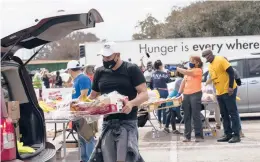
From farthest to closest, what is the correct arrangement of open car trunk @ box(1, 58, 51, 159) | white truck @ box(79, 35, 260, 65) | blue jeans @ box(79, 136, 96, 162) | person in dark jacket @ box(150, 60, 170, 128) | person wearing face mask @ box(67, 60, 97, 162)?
white truck @ box(79, 35, 260, 65), person in dark jacket @ box(150, 60, 170, 128), blue jeans @ box(79, 136, 96, 162), person wearing face mask @ box(67, 60, 97, 162), open car trunk @ box(1, 58, 51, 159)

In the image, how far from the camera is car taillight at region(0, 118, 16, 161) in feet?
15.1

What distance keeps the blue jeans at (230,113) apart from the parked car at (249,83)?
307 centimetres

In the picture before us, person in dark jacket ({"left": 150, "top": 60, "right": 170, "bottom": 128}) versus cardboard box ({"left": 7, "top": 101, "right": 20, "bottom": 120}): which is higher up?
cardboard box ({"left": 7, "top": 101, "right": 20, "bottom": 120})

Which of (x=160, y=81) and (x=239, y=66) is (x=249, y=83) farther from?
(x=160, y=81)

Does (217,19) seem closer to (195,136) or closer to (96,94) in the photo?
(195,136)

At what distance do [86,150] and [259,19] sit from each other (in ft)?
130

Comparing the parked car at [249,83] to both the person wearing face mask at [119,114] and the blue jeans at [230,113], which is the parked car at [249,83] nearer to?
the blue jeans at [230,113]

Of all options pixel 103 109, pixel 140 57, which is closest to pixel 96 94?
pixel 103 109

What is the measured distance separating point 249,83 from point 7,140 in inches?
372

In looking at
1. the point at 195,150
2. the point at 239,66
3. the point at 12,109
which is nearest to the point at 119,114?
the point at 12,109

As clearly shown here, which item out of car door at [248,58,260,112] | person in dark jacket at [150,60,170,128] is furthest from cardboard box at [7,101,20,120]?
car door at [248,58,260,112]

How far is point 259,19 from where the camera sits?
1786 inches

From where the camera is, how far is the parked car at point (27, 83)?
15.5 feet

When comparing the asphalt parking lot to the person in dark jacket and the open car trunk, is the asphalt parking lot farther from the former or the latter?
the open car trunk
